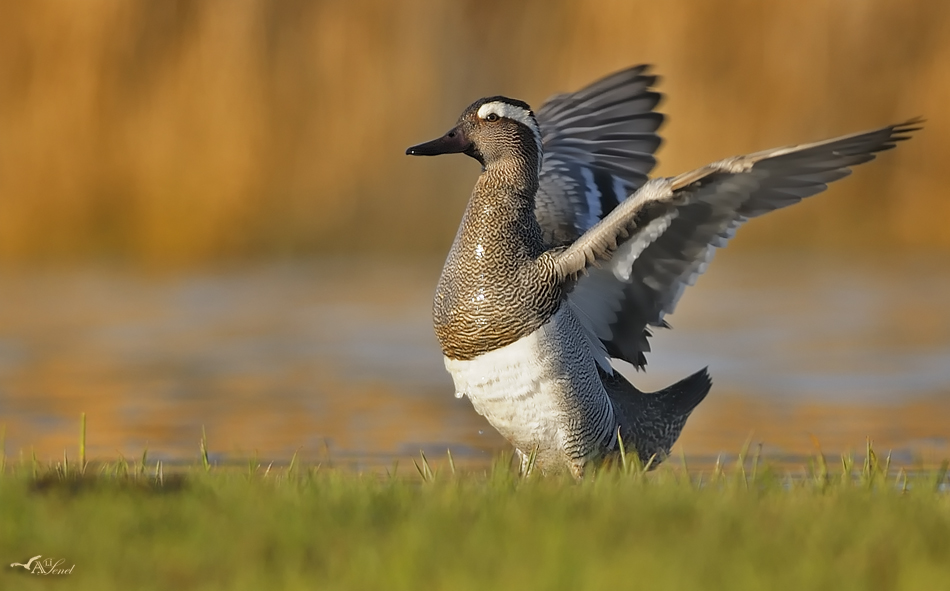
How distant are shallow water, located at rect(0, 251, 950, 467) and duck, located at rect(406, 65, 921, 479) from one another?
1.04 meters

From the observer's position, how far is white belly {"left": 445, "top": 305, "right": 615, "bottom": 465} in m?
4.94

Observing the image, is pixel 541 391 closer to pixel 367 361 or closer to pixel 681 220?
pixel 681 220

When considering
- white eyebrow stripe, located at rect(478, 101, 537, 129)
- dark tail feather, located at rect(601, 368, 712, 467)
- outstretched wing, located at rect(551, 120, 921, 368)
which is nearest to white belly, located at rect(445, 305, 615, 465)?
Answer: outstretched wing, located at rect(551, 120, 921, 368)

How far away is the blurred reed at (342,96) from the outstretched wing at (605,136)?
6.06 m

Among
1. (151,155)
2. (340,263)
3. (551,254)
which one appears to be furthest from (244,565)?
(340,263)

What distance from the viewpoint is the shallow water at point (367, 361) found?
6.96 meters

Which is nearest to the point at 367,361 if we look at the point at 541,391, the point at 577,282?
the point at 577,282

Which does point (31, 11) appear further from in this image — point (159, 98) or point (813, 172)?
point (813, 172)

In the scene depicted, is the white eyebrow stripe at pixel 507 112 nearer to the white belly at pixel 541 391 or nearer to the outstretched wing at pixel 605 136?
the outstretched wing at pixel 605 136

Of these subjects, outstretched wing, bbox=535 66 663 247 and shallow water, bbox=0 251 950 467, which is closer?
outstretched wing, bbox=535 66 663 247

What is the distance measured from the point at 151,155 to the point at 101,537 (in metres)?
9.34

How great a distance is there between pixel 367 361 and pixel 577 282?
4375mm

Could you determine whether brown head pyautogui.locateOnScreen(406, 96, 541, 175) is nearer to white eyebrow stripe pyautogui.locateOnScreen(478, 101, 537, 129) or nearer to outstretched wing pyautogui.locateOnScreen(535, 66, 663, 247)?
white eyebrow stripe pyautogui.locateOnScreen(478, 101, 537, 129)

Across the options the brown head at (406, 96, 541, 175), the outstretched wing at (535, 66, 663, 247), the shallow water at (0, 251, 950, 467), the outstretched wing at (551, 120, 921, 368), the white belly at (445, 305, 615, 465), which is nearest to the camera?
the outstretched wing at (551, 120, 921, 368)
